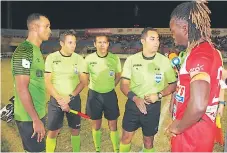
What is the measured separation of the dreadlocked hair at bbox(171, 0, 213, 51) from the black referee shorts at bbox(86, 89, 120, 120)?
192 cm

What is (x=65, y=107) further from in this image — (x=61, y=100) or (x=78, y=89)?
(x=78, y=89)

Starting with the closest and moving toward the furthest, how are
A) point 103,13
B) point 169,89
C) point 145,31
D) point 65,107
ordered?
point 169,89, point 145,31, point 65,107, point 103,13

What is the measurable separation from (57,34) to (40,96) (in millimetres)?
876

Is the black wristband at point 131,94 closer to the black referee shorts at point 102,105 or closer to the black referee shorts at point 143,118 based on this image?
the black referee shorts at point 143,118

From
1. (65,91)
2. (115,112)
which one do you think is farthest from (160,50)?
(65,91)

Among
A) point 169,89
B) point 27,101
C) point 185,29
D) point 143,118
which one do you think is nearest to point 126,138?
point 143,118

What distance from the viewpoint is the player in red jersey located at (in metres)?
1.59

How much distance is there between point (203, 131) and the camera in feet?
5.75

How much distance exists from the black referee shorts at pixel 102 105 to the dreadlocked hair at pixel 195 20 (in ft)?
6.31

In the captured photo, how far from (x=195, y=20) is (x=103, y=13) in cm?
223

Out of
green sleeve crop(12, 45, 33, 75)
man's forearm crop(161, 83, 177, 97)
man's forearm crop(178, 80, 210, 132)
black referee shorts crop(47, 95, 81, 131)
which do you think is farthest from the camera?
black referee shorts crop(47, 95, 81, 131)

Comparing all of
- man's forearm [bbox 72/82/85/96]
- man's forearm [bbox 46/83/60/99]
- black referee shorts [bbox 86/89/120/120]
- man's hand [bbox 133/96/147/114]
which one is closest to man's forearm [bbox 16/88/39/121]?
man's forearm [bbox 46/83/60/99]

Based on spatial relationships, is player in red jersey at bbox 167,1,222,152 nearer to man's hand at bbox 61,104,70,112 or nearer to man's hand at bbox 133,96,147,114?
man's hand at bbox 133,96,147,114

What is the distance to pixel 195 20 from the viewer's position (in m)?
1.81
